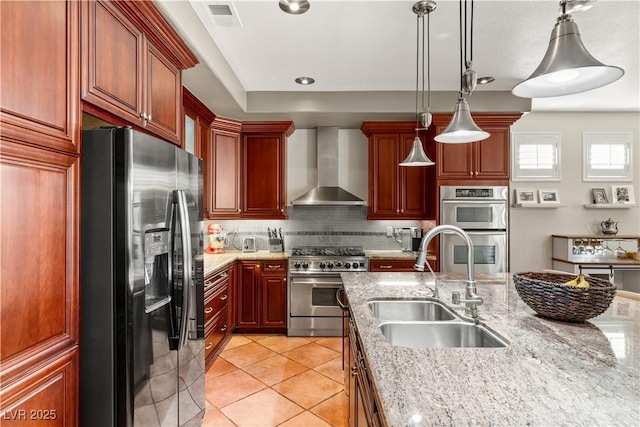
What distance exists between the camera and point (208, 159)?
4035 mm

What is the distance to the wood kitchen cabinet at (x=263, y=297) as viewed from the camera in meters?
4.12

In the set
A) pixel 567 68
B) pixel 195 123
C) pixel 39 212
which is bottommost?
pixel 39 212

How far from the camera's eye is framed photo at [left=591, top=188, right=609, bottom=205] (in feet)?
15.7

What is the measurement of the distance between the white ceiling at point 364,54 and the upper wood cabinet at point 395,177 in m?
0.25

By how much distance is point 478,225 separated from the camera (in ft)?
13.1

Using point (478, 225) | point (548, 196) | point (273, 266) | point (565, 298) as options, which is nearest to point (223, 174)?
point (273, 266)

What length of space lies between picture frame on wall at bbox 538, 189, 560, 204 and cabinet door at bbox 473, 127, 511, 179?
3.68 ft

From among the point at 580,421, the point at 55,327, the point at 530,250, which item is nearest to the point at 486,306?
the point at 580,421

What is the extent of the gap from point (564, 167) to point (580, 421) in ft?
16.5

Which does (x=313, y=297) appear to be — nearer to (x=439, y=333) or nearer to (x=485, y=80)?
(x=439, y=333)

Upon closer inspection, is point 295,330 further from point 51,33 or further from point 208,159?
point 51,33

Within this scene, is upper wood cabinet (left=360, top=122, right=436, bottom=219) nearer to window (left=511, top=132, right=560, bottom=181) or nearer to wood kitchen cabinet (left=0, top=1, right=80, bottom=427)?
window (left=511, top=132, right=560, bottom=181)

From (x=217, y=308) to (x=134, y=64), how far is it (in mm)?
2349

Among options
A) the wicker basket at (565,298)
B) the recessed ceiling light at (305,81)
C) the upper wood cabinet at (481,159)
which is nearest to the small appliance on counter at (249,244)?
the recessed ceiling light at (305,81)
